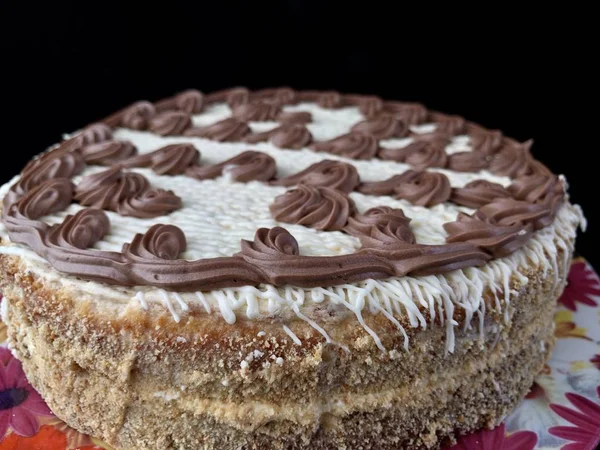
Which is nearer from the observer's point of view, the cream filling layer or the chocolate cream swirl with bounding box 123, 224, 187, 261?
the cream filling layer

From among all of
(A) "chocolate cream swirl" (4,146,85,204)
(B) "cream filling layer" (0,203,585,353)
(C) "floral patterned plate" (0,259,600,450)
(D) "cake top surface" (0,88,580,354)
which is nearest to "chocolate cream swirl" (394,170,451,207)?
(D) "cake top surface" (0,88,580,354)

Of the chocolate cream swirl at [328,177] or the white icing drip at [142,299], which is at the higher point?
the white icing drip at [142,299]

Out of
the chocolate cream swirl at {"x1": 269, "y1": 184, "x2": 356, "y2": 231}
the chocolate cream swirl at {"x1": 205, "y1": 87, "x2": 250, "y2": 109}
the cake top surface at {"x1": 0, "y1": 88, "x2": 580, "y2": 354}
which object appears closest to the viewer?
the cake top surface at {"x1": 0, "y1": 88, "x2": 580, "y2": 354}

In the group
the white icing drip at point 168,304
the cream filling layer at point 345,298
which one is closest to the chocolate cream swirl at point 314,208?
the cream filling layer at point 345,298

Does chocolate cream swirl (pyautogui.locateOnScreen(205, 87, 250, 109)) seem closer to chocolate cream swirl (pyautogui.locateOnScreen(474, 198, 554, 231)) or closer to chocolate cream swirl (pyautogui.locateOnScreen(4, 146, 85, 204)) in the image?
chocolate cream swirl (pyautogui.locateOnScreen(4, 146, 85, 204))

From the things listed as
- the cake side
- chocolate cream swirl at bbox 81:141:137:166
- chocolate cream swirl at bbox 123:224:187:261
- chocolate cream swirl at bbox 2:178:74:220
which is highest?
chocolate cream swirl at bbox 123:224:187:261

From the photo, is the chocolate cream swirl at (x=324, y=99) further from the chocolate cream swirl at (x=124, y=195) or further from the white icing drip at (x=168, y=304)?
the white icing drip at (x=168, y=304)

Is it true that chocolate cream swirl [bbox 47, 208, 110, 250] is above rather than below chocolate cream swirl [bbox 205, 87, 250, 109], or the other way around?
above
